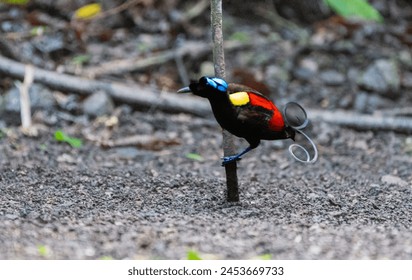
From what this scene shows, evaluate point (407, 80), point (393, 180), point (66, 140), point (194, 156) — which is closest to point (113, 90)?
point (66, 140)

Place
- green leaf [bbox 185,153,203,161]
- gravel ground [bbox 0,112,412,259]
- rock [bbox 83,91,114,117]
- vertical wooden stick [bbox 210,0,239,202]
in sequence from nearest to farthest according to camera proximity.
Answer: gravel ground [bbox 0,112,412,259] → vertical wooden stick [bbox 210,0,239,202] → green leaf [bbox 185,153,203,161] → rock [bbox 83,91,114,117]

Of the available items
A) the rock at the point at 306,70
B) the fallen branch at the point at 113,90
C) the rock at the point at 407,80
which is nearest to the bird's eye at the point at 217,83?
the fallen branch at the point at 113,90

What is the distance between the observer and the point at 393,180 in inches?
157

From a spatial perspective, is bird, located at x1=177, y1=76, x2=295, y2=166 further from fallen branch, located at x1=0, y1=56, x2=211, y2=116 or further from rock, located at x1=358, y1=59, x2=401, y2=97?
rock, located at x1=358, y1=59, x2=401, y2=97

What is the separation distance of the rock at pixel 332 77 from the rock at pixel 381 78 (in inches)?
8.4

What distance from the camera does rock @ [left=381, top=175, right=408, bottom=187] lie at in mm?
3896

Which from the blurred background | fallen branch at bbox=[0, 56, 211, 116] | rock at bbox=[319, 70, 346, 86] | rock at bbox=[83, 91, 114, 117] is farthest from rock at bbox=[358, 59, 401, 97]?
rock at bbox=[83, 91, 114, 117]

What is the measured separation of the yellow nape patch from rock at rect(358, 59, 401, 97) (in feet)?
11.3

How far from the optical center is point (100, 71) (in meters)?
5.75

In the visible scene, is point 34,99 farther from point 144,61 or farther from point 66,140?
point 144,61

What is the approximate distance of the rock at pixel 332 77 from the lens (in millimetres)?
6211
